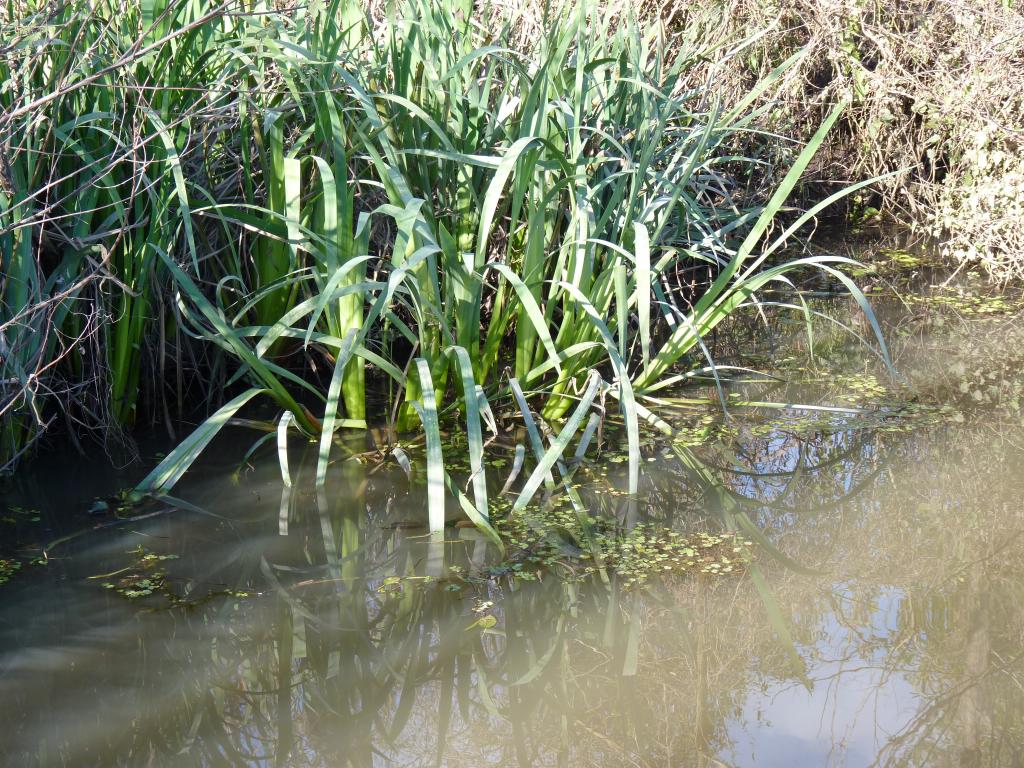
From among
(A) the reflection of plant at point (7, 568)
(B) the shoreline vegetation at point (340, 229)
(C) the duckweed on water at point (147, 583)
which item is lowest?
(C) the duckweed on water at point (147, 583)

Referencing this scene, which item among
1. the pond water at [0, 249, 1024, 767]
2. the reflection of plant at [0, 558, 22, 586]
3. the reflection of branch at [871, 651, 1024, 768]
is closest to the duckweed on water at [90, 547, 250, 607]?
→ the pond water at [0, 249, 1024, 767]

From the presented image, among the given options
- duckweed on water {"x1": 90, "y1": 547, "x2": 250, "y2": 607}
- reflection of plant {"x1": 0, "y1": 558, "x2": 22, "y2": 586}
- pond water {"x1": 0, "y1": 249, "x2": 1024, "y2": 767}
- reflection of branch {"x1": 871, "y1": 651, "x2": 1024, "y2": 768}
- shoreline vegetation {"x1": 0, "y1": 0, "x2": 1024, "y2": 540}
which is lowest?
reflection of branch {"x1": 871, "y1": 651, "x2": 1024, "y2": 768}

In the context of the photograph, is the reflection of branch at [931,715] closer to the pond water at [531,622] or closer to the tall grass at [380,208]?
the pond water at [531,622]

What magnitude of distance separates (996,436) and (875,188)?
130 inches

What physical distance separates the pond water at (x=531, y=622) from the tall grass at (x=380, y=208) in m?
0.22

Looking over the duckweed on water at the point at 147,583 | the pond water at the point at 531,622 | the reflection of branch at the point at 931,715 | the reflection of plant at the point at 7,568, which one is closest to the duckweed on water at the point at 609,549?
the pond water at the point at 531,622

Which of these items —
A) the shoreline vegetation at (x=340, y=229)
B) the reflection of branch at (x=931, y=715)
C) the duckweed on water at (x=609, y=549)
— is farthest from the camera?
the shoreline vegetation at (x=340, y=229)

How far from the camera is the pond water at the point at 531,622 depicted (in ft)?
5.90

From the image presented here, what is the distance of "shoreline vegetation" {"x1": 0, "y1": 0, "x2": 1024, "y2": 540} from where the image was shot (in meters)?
2.48

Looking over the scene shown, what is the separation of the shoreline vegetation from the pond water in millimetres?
171

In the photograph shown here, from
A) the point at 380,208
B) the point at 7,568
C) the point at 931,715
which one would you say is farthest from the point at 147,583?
the point at 931,715

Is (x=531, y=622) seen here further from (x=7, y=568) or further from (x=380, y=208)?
(x=7, y=568)

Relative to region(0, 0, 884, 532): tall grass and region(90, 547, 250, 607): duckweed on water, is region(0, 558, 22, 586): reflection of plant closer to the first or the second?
region(90, 547, 250, 607): duckweed on water

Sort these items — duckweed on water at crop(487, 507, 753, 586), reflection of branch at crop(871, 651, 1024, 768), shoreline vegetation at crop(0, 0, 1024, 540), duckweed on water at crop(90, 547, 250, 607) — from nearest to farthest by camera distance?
1. reflection of branch at crop(871, 651, 1024, 768)
2. duckweed on water at crop(90, 547, 250, 607)
3. duckweed on water at crop(487, 507, 753, 586)
4. shoreline vegetation at crop(0, 0, 1024, 540)
